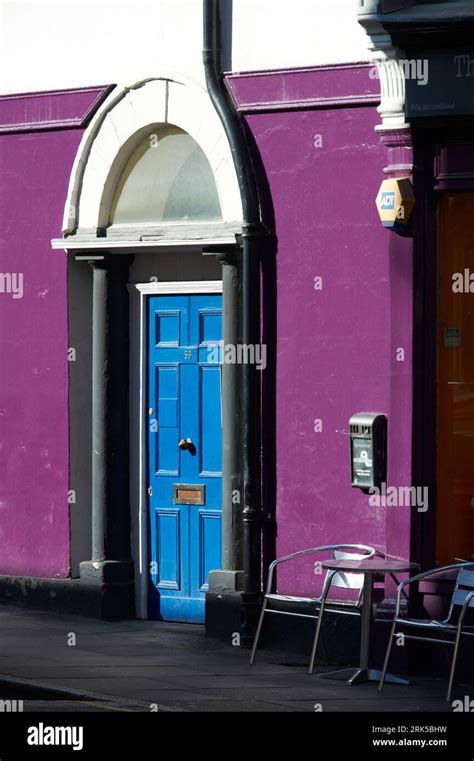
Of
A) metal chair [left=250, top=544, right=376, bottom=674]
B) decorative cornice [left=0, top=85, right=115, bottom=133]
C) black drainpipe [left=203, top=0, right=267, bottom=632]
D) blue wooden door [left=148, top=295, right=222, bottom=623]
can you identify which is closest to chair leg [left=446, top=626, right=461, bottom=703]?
metal chair [left=250, top=544, right=376, bottom=674]

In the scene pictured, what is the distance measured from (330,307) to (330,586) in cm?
194

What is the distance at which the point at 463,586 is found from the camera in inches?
440

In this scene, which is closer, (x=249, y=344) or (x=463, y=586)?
(x=463, y=586)

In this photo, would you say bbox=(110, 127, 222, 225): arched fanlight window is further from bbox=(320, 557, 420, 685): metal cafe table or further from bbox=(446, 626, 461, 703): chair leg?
bbox=(446, 626, 461, 703): chair leg

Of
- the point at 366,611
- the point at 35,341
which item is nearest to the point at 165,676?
the point at 366,611

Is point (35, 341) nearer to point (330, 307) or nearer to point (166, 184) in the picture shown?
point (166, 184)

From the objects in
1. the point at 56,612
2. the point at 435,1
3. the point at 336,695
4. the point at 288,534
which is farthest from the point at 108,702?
the point at 435,1

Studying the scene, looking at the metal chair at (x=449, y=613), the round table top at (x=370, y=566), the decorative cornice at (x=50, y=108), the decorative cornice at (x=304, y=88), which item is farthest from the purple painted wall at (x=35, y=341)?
the metal chair at (x=449, y=613)

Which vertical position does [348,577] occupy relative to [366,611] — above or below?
above

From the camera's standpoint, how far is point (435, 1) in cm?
1144

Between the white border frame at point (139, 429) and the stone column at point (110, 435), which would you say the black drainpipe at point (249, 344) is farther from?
the stone column at point (110, 435)
